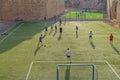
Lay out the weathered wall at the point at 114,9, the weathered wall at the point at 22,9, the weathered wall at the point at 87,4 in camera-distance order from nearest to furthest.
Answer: the weathered wall at the point at 22,9
the weathered wall at the point at 114,9
the weathered wall at the point at 87,4

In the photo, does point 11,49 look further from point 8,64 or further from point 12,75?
point 12,75

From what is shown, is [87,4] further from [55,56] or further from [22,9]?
[55,56]

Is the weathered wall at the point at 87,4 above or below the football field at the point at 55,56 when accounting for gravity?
above

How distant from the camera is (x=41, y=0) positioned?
61719mm

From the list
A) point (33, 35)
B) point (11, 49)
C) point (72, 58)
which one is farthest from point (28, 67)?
point (33, 35)

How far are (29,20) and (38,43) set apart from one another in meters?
27.1

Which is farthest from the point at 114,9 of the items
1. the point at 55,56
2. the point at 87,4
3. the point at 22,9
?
the point at 55,56

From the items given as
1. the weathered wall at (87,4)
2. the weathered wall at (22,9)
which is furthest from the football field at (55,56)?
the weathered wall at (87,4)

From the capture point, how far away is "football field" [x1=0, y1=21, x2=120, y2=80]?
2167 cm

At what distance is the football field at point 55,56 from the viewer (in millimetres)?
21672

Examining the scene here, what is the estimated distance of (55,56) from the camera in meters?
27.7

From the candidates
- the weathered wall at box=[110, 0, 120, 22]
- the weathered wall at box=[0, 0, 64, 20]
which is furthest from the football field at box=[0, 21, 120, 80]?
the weathered wall at box=[110, 0, 120, 22]

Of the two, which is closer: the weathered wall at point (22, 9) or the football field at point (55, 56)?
the football field at point (55, 56)

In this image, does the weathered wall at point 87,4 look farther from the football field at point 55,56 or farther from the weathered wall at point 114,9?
the football field at point 55,56
